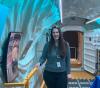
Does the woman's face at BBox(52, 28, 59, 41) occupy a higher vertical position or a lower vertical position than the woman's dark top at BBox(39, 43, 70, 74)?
higher

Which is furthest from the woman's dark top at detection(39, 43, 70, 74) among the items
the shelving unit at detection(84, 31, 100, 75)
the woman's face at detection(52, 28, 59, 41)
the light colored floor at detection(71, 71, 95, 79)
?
the shelving unit at detection(84, 31, 100, 75)

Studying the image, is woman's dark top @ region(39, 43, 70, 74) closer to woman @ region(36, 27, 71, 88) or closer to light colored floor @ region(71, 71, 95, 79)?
woman @ region(36, 27, 71, 88)

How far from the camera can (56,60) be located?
5.02m

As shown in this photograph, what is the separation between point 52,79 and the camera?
5.07 m

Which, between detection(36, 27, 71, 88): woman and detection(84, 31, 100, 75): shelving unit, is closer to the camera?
detection(36, 27, 71, 88): woman

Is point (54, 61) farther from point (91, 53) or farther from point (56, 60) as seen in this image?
point (91, 53)

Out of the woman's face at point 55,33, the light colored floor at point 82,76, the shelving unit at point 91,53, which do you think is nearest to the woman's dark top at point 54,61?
the woman's face at point 55,33

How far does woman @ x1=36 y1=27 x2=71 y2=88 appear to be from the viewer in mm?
4996

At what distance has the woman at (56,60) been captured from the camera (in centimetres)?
500

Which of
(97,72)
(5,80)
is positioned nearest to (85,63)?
(97,72)

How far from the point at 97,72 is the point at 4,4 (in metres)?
13.3

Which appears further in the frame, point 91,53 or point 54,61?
point 91,53

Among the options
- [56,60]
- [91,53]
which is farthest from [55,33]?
[91,53]

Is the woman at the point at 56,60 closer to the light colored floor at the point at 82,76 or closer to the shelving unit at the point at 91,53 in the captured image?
the light colored floor at the point at 82,76
